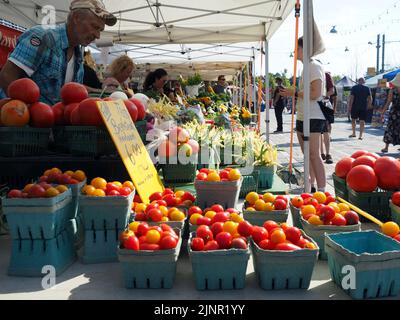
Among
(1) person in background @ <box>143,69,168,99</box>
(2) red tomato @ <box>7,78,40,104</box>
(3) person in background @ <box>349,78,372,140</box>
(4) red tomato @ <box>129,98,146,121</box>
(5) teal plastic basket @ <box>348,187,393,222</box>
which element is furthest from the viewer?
(3) person in background @ <box>349,78,372,140</box>

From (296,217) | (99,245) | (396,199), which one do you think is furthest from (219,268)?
(396,199)

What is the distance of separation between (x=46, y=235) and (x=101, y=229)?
27 centimetres

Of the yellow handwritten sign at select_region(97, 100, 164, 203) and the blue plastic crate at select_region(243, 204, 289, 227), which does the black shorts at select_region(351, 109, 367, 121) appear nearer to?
the yellow handwritten sign at select_region(97, 100, 164, 203)

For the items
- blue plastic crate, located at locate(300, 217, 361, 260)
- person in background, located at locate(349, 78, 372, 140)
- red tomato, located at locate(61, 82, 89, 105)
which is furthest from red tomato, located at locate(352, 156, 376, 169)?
person in background, located at locate(349, 78, 372, 140)

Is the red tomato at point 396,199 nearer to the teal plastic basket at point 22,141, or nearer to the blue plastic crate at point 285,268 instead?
the blue plastic crate at point 285,268

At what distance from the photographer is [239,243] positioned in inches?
66.5

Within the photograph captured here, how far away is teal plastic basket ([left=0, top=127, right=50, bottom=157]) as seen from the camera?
2.29 metres

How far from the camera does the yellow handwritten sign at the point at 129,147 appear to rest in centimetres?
228

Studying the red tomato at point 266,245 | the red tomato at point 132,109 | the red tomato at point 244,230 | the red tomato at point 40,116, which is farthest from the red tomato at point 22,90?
the red tomato at point 266,245

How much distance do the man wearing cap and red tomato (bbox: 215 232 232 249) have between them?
176cm

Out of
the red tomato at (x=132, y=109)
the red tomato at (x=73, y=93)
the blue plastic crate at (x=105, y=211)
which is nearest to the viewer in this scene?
the blue plastic crate at (x=105, y=211)

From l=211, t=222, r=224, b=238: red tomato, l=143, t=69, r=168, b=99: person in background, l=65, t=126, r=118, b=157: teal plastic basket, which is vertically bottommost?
l=211, t=222, r=224, b=238: red tomato

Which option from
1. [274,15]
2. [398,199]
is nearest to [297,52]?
[274,15]

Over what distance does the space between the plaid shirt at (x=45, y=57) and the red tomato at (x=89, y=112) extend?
62 cm
